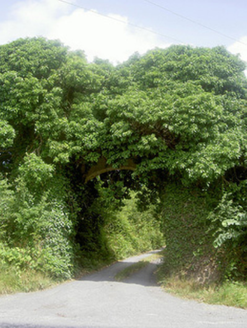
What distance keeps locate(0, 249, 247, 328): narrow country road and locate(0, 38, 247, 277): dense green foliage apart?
6.25ft

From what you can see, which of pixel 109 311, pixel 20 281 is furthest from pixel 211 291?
pixel 20 281

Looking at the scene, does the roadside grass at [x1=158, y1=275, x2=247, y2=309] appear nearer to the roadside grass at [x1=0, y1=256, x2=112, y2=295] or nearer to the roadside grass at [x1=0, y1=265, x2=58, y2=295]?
the roadside grass at [x1=0, y1=256, x2=112, y2=295]

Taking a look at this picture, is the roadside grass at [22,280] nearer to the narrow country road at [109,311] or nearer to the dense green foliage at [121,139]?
the dense green foliage at [121,139]

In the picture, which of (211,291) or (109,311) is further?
(211,291)

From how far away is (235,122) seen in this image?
11.6 meters

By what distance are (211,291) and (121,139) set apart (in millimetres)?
5481

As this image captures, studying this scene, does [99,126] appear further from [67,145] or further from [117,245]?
[117,245]

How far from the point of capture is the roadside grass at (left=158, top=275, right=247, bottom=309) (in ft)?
25.6

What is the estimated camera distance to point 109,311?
6973 mm

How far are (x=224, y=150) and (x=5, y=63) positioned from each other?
9.33 meters

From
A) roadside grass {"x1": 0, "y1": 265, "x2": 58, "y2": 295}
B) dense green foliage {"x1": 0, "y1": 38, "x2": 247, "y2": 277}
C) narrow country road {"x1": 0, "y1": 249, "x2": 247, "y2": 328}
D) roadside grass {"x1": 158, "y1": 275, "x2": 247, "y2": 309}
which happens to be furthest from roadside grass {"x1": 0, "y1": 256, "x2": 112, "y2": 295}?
roadside grass {"x1": 158, "y1": 275, "x2": 247, "y2": 309}

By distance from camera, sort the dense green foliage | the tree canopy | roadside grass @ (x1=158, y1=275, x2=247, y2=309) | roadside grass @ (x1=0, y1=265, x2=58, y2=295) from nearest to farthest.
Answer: roadside grass @ (x1=158, y1=275, x2=247, y2=309) → roadside grass @ (x1=0, y1=265, x2=58, y2=295) → the dense green foliage → the tree canopy

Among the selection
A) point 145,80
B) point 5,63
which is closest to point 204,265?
point 145,80

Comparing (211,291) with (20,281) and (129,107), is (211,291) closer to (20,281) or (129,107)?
(20,281)
